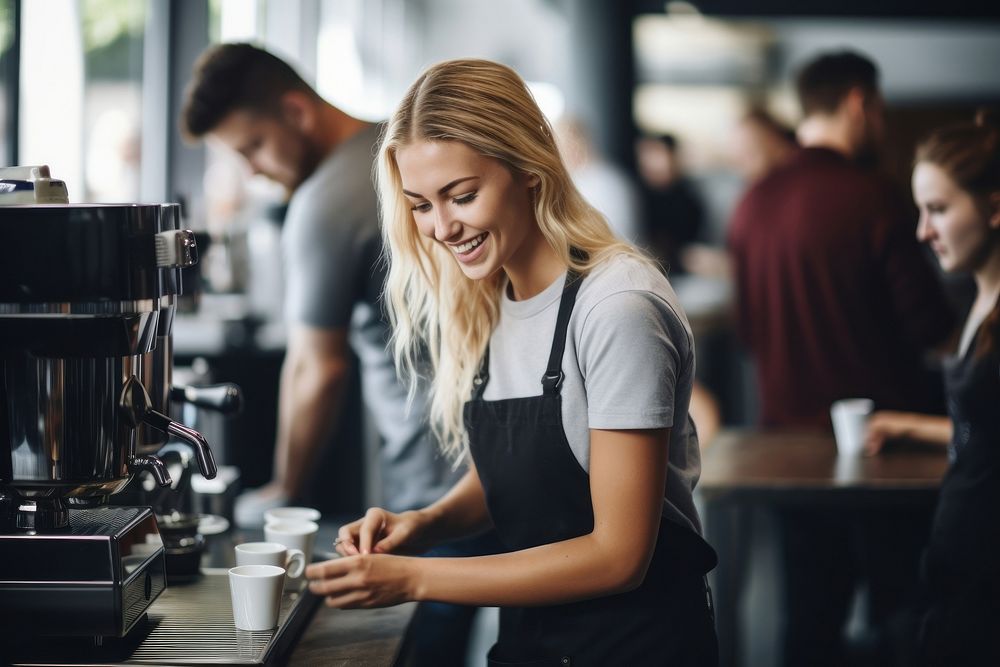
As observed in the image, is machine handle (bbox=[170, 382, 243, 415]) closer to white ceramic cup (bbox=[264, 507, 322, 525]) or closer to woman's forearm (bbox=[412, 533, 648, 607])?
white ceramic cup (bbox=[264, 507, 322, 525])

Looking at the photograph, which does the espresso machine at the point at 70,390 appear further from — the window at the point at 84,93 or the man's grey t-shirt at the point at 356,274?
the window at the point at 84,93

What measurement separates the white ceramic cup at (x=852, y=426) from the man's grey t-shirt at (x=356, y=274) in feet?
3.55

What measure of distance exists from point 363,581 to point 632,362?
411mm

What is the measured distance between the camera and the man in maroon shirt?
3.06 m

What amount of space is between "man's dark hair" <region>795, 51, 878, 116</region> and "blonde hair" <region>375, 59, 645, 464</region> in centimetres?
195

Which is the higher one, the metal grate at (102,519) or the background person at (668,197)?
the background person at (668,197)

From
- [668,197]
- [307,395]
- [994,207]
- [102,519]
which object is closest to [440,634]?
[307,395]

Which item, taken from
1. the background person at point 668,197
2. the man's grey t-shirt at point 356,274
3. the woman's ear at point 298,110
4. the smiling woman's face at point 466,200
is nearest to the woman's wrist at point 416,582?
the smiling woman's face at point 466,200

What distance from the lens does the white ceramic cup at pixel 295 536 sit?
162 centimetres

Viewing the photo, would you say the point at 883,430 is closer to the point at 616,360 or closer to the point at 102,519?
the point at 616,360

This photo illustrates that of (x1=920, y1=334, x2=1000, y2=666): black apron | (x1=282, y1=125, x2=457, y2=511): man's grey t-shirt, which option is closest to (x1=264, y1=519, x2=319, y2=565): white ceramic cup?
(x1=282, y1=125, x2=457, y2=511): man's grey t-shirt

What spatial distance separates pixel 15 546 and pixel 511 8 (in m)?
11.6

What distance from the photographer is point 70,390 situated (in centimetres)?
128

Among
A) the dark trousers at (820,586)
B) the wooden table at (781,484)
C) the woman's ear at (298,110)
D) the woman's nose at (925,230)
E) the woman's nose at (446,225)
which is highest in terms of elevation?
the woman's ear at (298,110)
